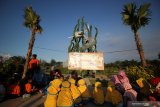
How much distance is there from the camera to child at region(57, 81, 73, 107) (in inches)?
236

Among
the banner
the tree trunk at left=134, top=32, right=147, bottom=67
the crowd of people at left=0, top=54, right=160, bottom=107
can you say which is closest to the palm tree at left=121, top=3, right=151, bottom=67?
the tree trunk at left=134, top=32, right=147, bottom=67

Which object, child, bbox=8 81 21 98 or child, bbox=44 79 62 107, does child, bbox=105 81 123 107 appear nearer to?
child, bbox=44 79 62 107

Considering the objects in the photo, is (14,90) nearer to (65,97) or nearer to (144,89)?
(65,97)

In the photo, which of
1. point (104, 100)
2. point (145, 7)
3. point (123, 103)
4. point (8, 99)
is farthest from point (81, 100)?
point (145, 7)

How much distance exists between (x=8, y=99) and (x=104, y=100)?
4.31 metres

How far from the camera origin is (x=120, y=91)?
7.24m

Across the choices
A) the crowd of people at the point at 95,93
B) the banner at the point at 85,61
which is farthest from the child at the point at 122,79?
the banner at the point at 85,61

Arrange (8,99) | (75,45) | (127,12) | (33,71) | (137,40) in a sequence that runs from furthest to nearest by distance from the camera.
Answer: (127,12) → (137,40) → (75,45) → (33,71) → (8,99)

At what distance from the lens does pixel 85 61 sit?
1191cm

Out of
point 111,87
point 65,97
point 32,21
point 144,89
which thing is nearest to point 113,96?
point 111,87

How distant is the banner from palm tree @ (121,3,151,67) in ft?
17.5

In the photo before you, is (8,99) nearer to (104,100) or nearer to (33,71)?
(33,71)

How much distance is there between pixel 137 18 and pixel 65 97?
12.7 m

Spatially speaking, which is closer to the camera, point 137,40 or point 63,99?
point 63,99
